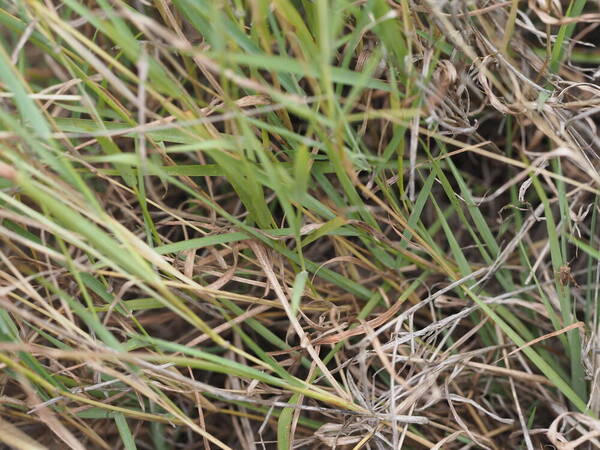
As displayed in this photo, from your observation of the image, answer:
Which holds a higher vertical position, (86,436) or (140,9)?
(140,9)

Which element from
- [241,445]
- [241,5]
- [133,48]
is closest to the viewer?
[133,48]

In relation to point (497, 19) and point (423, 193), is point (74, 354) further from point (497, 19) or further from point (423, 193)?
point (497, 19)

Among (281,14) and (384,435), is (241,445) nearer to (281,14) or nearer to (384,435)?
(384,435)

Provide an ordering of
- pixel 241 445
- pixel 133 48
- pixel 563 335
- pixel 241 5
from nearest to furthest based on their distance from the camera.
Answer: pixel 133 48, pixel 241 5, pixel 563 335, pixel 241 445

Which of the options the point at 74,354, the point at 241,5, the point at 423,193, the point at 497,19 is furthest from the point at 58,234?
the point at 497,19

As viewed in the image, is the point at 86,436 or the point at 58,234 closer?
the point at 58,234

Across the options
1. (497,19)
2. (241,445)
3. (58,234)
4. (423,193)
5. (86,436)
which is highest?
Result: (58,234)

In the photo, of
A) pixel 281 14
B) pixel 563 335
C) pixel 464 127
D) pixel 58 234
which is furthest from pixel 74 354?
pixel 563 335
